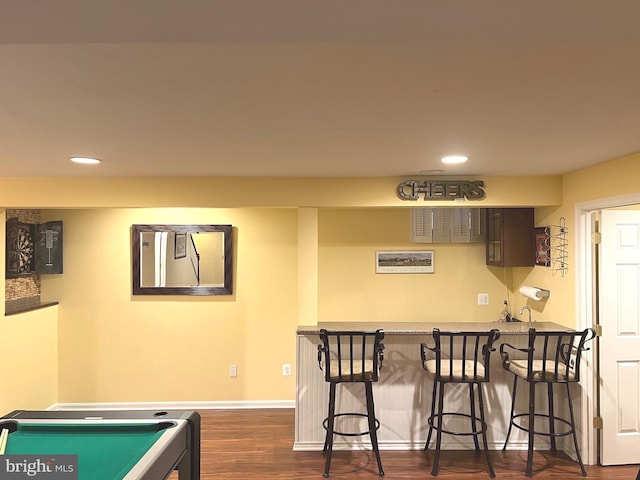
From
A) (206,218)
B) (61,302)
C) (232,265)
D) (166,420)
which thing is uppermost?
(206,218)

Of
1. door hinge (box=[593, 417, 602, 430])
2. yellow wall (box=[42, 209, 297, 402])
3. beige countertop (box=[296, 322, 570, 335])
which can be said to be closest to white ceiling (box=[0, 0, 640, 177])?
beige countertop (box=[296, 322, 570, 335])

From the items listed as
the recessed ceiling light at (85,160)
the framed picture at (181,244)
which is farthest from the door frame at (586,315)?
the framed picture at (181,244)

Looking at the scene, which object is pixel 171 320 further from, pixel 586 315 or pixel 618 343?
pixel 618 343

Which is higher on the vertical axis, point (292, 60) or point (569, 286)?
point (292, 60)

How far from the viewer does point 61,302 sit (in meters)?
5.03

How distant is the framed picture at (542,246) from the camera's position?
14.0ft

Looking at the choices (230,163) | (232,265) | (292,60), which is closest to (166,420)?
(230,163)

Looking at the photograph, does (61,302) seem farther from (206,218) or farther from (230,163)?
(230,163)

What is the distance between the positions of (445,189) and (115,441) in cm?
295

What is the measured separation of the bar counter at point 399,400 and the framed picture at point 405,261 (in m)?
1.15

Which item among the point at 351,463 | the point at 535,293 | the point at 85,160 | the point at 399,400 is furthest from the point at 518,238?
the point at 85,160

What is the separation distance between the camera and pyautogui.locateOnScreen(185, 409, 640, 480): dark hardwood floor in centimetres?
359

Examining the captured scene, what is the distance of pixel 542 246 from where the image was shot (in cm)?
437

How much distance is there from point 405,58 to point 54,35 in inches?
35.6
